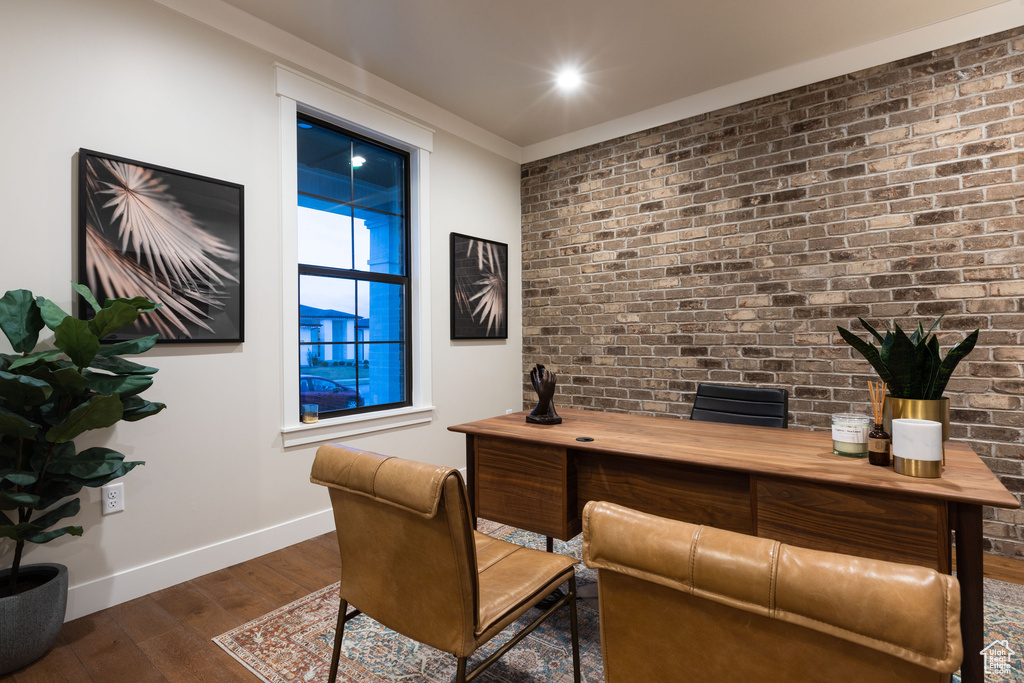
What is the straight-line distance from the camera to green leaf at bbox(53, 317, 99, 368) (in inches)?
66.0

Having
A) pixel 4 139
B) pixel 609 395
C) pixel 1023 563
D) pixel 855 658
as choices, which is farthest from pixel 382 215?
pixel 1023 563

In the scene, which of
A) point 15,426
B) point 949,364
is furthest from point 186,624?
point 949,364

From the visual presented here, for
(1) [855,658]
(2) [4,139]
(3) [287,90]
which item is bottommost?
(1) [855,658]

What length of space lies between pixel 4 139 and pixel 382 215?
1.90m

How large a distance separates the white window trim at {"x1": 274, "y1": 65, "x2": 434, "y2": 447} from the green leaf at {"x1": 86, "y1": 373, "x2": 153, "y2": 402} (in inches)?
33.6

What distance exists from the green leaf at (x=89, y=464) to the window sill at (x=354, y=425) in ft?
3.00

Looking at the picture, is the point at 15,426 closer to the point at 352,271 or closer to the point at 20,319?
the point at 20,319

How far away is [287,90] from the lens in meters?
2.73

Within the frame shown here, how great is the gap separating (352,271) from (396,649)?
2.23 metres

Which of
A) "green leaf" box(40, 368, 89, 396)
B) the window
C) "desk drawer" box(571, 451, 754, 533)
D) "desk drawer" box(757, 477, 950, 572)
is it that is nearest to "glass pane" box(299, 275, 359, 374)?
the window

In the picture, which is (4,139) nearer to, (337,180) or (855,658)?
(337,180)

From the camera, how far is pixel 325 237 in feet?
10.2

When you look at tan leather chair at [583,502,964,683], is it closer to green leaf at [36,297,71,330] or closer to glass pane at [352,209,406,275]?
green leaf at [36,297,71,330]

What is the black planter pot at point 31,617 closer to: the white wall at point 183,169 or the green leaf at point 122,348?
the white wall at point 183,169
